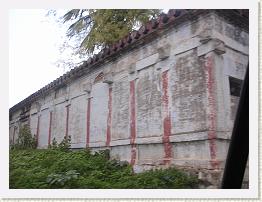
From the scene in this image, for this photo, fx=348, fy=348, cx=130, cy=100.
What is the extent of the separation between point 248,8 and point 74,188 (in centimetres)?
227

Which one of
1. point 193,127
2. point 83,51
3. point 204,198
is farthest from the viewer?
point 83,51

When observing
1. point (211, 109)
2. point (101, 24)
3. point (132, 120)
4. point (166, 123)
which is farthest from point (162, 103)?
point (101, 24)

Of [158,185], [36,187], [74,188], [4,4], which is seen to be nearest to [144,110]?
[158,185]

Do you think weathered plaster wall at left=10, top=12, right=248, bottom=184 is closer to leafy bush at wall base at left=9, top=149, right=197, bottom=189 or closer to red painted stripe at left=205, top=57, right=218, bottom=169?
red painted stripe at left=205, top=57, right=218, bottom=169

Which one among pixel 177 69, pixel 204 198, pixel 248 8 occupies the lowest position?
pixel 204 198

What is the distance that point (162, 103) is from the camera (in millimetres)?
3449

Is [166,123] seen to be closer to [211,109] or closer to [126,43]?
[211,109]

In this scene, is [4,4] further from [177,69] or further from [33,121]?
[177,69]

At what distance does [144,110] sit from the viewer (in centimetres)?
361

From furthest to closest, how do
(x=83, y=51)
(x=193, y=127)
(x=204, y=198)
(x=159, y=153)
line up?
(x=83, y=51) → (x=159, y=153) → (x=193, y=127) → (x=204, y=198)

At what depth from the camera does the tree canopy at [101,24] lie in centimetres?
338

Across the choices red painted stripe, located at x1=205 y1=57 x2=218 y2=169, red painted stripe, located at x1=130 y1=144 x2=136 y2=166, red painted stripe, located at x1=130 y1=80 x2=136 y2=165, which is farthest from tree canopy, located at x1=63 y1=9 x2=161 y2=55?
red painted stripe, located at x1=130 y1=144 x2=136 y2=166

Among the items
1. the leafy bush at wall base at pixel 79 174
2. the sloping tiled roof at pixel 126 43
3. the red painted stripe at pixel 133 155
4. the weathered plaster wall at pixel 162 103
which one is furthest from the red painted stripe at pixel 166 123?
the sloping tiled roof at pixel 126 43

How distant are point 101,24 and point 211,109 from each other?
1.45 meters
